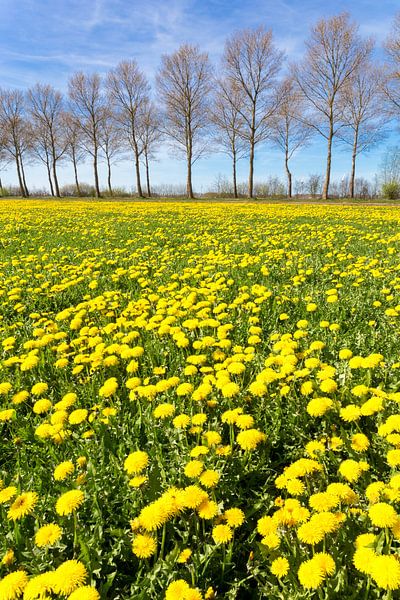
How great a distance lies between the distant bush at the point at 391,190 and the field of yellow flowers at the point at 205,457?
3279 cm

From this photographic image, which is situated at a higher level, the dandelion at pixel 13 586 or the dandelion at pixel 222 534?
the dandelion at pixel 13 586

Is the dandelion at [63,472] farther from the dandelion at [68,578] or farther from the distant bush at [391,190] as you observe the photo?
the distant bush at [391,190]

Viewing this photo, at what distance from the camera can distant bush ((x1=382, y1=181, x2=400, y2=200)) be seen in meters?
31.9

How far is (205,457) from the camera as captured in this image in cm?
187

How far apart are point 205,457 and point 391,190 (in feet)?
118

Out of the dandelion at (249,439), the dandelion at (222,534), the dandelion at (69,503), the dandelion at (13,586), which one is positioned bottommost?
the dandelion at (222,534)

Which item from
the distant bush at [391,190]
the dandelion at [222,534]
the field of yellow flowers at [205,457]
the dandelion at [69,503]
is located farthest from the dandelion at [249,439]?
the distant bush at [391,190]

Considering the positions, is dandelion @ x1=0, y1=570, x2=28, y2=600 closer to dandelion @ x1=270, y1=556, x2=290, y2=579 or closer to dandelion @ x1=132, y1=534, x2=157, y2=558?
dandelion @ x1=132, y1=534, x2=157, y2=558

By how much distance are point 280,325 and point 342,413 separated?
5.31 ft

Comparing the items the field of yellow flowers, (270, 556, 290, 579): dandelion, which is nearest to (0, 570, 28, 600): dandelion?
the field of yellow flowers

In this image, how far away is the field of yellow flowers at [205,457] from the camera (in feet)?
4.37

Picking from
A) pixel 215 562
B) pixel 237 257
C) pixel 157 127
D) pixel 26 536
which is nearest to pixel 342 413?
pixel 215 562

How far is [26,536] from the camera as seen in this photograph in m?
1.57

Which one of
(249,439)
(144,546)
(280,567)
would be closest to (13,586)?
(144,546)
